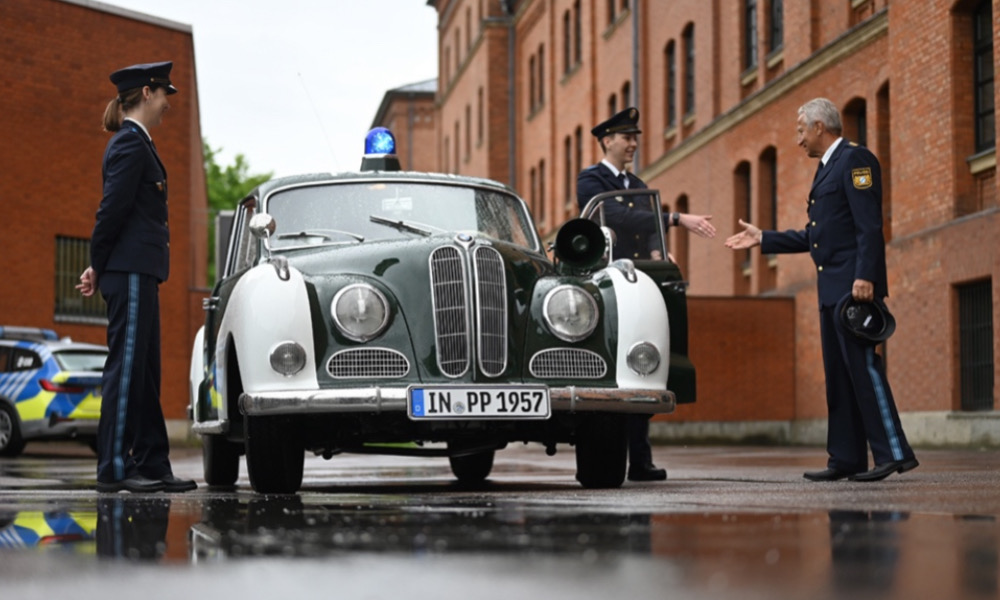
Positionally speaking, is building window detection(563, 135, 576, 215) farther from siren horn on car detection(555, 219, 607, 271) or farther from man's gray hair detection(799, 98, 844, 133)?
siren horn on car detection(555, 219, 607, 271)

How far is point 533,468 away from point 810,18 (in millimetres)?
14746

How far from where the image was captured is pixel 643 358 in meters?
8.79

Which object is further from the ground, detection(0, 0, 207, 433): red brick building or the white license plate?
detection(0, 0, 207, 433): red brick building

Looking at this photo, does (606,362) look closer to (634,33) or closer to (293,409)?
(293,409)

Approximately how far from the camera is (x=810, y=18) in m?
26.4

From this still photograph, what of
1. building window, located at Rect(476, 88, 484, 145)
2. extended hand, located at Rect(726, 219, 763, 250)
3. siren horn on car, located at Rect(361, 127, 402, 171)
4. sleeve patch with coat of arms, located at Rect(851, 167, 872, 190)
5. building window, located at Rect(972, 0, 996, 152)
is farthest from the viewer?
building window, located at Rect(476, 88, 484, 145)

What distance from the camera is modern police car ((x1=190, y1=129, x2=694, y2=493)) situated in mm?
8211

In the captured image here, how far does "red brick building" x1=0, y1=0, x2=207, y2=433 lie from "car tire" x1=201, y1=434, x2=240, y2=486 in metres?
21.6

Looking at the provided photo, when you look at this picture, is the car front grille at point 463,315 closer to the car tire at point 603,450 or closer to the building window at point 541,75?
the car tire at point 603,450

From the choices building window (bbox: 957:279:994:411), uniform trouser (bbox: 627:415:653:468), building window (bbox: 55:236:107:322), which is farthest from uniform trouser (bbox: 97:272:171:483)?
building window (bbox: 55:236:107:322)

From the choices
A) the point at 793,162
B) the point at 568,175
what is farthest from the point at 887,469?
the point at 568,175

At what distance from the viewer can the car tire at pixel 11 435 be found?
72.1ft

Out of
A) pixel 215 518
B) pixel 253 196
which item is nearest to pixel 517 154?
pixel 253 196

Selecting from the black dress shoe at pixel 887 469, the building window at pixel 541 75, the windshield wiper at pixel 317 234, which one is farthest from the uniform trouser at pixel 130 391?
the building window at pixel 541 75
